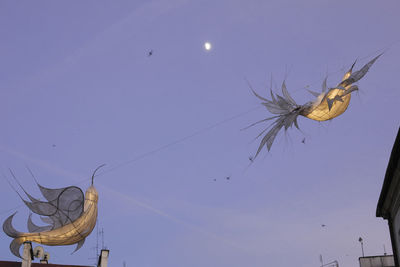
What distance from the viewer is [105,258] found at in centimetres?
2806

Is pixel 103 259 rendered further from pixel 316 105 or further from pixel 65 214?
pixel 316 105

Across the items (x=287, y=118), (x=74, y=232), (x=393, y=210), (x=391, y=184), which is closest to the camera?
(x=287, y=118)

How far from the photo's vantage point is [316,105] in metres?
17.7

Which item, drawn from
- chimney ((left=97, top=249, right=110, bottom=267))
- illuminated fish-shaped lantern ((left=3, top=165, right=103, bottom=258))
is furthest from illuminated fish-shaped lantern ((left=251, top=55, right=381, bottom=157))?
chimney ((left=97, top=249, right=110, bottom=267))

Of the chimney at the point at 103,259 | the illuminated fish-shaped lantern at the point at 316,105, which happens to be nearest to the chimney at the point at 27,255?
the chimney at the point at 103,259

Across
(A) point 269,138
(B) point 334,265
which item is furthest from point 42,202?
(B) point 334,265

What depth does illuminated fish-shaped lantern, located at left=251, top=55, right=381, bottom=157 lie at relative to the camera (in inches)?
675

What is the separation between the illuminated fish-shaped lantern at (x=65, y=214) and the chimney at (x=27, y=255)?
132 centimetres

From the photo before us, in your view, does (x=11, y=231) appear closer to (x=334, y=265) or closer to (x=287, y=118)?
(x=287, y=118)

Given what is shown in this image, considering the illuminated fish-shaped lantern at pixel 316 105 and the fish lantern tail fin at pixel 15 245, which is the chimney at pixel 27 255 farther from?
the illuminated fish-shaped lantern at pixel 316 105

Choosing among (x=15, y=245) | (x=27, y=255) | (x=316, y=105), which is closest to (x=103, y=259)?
(x=27, y=255)

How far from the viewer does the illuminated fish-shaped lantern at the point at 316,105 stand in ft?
56.3

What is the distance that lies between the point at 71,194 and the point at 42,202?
143cm

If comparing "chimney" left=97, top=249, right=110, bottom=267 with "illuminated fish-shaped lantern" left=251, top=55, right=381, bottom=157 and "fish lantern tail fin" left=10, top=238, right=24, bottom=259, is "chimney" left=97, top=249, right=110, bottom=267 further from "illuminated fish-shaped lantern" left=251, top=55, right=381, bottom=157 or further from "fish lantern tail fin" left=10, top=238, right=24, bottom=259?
"illuminated fish-shaped lantern" left=251, top=55, right=381, bottom=157
